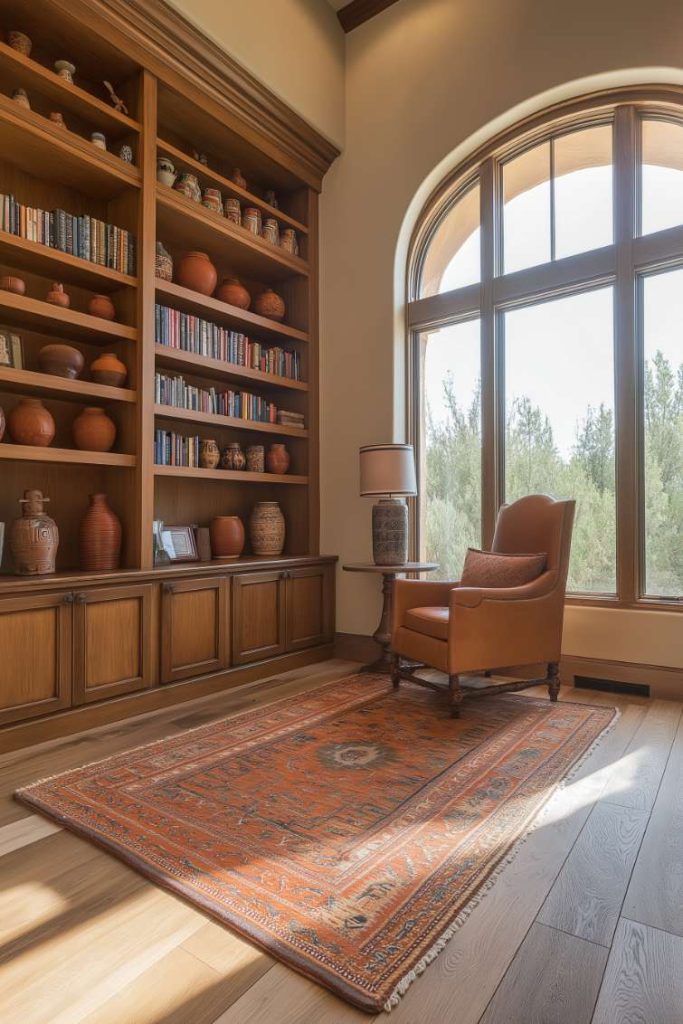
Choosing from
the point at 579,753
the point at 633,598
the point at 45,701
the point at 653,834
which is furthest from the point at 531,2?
the point at 45,701

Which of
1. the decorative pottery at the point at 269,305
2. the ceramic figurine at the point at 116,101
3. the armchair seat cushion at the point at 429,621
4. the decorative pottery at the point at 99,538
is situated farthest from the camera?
the decorative pottery at the point at 269,305

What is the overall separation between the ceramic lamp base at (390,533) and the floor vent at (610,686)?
4.11 ft

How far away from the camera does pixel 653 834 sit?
6.11 ft

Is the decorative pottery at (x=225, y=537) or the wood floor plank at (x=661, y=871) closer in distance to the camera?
the wood floor plank at (x=661, y=871)

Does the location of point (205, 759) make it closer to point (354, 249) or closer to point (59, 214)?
point (59, 214)

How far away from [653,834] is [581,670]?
180 centimetres

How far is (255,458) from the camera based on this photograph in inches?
167

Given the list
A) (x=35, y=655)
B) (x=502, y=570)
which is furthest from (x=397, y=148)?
(x=35, y=655)

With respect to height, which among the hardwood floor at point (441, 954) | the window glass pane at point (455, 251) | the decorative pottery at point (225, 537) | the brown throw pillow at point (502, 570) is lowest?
the hardwood floor at point (441, 954)

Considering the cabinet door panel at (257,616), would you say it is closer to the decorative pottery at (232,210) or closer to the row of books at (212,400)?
the row of books at (212,400)

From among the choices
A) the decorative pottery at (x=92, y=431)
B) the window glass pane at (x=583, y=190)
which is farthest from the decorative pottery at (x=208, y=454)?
the window glass pane at (x=583, y=190)

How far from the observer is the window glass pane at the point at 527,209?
3.95 metres

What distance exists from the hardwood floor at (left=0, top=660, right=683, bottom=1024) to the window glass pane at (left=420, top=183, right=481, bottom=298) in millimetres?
3445

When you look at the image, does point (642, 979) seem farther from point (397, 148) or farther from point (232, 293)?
point (397, 148)
